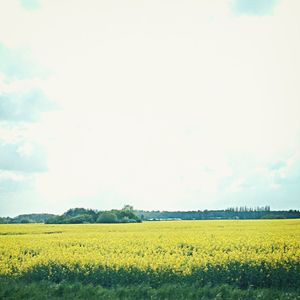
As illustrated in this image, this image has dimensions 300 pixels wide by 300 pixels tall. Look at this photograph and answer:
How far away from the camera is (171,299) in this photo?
30.2 ft

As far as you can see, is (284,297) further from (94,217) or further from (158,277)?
(94,217)

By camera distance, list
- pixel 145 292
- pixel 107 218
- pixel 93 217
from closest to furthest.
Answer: pixel 145 292
pixel 107 218
pixel 93 217

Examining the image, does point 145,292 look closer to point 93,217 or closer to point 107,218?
point 107,218

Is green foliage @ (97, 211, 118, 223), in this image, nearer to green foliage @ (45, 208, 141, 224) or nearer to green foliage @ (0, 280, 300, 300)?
green foliage @ (45, 208, 141, 224)

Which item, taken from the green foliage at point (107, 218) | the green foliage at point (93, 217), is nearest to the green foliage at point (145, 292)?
the green foliage at point (93, 217)

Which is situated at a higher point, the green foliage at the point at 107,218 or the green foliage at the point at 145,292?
the green foliage at the point at 107,218

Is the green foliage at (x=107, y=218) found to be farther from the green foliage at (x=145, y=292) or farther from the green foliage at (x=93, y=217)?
the green foliage at (x=145, y=292)

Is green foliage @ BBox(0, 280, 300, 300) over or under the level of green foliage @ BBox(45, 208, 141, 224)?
under

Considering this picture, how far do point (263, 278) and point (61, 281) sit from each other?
16.9 feet

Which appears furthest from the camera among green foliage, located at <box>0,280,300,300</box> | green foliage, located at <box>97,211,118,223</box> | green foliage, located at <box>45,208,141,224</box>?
green foliage, located at <box>97,211,118,223</box>

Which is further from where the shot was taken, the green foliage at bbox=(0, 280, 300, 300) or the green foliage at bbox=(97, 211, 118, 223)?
the green foliage at bbox=(97, 211, 118, 223)

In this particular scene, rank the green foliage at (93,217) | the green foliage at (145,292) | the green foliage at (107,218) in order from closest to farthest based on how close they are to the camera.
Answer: the green foliage at (145,292), the green foliage at (93,217), the green foliage at (107,218)

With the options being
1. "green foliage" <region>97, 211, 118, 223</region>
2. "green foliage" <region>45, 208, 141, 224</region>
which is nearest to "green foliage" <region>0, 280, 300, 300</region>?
"green foliage" <region>45, 208, 141, 224</region>

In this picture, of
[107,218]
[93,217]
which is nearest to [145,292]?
[107,218]
